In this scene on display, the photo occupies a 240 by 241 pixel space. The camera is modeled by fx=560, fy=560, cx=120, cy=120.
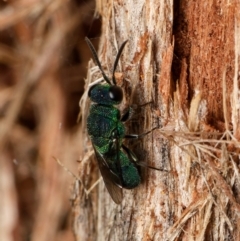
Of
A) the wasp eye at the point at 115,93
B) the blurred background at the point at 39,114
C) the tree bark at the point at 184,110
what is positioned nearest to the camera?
the tree bark at the point at 184,110

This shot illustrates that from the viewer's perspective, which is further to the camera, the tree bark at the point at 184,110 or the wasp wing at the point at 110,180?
the wasp wing at the point at 110,180

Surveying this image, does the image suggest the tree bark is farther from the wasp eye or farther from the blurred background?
the blurred background

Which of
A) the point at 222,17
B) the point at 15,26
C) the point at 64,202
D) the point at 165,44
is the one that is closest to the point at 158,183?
the point at 165,44

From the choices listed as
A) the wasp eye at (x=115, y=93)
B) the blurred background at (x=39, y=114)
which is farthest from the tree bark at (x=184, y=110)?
the blurred background at (x=39, y=114)

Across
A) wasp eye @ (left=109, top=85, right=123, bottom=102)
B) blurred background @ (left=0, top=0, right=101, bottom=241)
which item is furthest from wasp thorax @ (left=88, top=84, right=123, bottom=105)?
blurred background @ (left=0, top=0, right=101, bottom=241)

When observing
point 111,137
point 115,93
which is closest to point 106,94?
point 115,93

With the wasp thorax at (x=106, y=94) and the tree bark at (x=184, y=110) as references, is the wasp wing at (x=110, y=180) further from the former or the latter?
the wasp thorax at (x=106, y=94)
